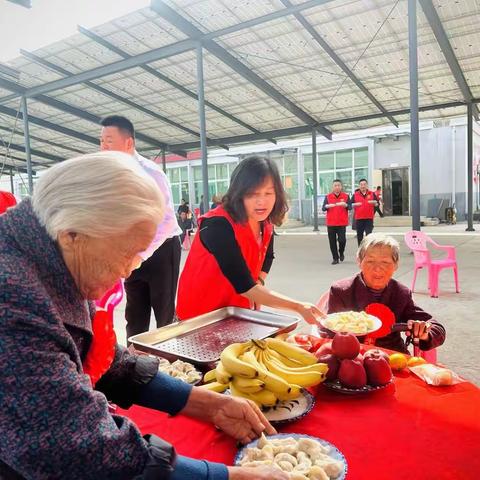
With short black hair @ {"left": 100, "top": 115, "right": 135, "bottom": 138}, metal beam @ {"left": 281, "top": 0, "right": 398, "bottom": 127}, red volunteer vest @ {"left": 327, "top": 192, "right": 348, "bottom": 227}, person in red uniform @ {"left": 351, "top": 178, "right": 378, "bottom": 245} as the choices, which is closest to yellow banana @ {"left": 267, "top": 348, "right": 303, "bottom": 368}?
short black hair @ {"left": 100, "top": 115, "right": 135, "bottom": 138}

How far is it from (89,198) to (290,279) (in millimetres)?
5967

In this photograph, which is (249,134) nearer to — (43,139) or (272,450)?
(43,139)

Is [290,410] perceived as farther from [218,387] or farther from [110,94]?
[110,94]

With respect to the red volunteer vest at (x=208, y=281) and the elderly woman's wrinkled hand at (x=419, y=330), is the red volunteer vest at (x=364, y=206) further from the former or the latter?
the elderly woman's wrinkled hand at (x=419, y=330)

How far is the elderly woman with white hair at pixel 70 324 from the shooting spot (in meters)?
0.62

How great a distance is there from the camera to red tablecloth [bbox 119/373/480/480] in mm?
922

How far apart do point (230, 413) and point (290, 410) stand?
0.57 feet

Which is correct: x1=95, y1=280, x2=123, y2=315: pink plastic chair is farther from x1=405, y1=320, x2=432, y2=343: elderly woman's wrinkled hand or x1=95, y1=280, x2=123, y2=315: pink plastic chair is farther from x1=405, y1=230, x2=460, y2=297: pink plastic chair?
x1=405, y1=230, x2=460, y2=297: pink plastic chair

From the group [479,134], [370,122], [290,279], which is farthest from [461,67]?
[479,134]

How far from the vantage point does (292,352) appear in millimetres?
1352

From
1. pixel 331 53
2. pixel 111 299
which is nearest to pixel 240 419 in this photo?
pixel 111 299

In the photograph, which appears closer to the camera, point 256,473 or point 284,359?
point 256,473

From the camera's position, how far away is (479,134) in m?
21.0

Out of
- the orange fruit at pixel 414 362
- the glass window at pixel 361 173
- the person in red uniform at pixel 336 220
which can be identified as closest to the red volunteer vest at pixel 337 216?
the person in red uniform at pixel 336 220
